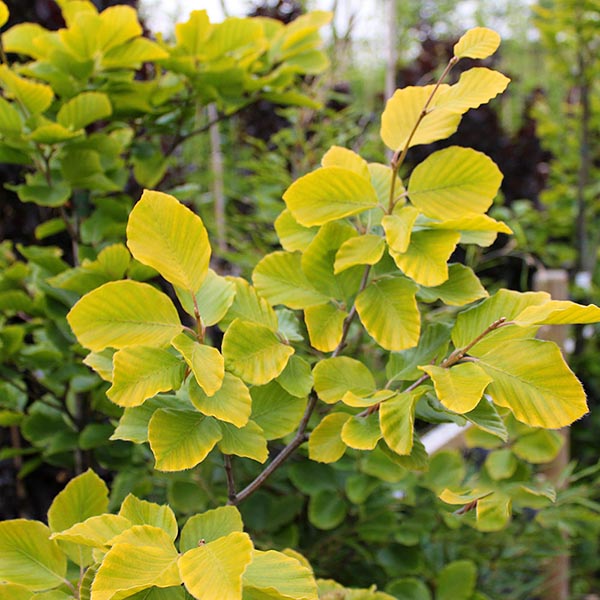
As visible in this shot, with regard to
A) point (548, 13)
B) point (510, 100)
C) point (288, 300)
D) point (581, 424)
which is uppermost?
point (288, 300)

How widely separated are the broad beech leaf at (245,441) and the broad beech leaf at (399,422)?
0.12m

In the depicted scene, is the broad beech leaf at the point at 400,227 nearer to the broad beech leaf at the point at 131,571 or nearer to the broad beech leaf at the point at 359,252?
the broad beech leaf at the point at 359,252

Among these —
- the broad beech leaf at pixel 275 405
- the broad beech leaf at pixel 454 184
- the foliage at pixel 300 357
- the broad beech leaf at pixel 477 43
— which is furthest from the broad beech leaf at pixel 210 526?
the broad beech leaf at pixel 477 43

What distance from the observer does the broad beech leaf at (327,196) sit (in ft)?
2.11

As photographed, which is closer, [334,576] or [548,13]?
[334,576]

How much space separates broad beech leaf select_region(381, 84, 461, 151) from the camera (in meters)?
0.66

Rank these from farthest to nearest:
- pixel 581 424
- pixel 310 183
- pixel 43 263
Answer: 1. pixel 581 424
2. pixel 43 263
3. pixel 310 183

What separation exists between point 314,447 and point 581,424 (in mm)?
2460

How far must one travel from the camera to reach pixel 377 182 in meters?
0.77

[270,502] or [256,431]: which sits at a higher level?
[256,431]

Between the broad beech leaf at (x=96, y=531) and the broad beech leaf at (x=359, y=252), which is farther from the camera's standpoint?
the broad beech leaf at (x=359, y=252)

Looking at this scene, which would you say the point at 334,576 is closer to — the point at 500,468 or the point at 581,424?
the point at 500,468

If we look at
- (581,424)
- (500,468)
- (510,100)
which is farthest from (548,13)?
(510,100)

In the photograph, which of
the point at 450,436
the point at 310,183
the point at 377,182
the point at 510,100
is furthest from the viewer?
the point at 510,100
